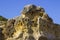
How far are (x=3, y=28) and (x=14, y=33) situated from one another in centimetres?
115

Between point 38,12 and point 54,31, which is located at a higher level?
point 38,12

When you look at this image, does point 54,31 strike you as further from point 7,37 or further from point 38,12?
point 7,37

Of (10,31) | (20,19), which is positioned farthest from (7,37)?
(20,19)

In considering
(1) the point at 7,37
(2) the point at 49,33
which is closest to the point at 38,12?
(2) the point at 49,33

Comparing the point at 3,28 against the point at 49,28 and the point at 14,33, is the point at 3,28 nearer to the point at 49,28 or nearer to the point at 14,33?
the point at 14,33

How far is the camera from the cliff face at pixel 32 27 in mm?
20781

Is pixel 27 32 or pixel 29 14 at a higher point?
pixel 29 14

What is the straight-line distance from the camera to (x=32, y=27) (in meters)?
21.0

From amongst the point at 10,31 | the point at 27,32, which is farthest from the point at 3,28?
the point at 27,32

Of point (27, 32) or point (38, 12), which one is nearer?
point (27, 32)

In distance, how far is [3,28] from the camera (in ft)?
72.0

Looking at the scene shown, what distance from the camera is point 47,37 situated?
2117cm

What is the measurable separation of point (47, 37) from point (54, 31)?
3.67ft

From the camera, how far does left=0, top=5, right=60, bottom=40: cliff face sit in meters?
20.8
